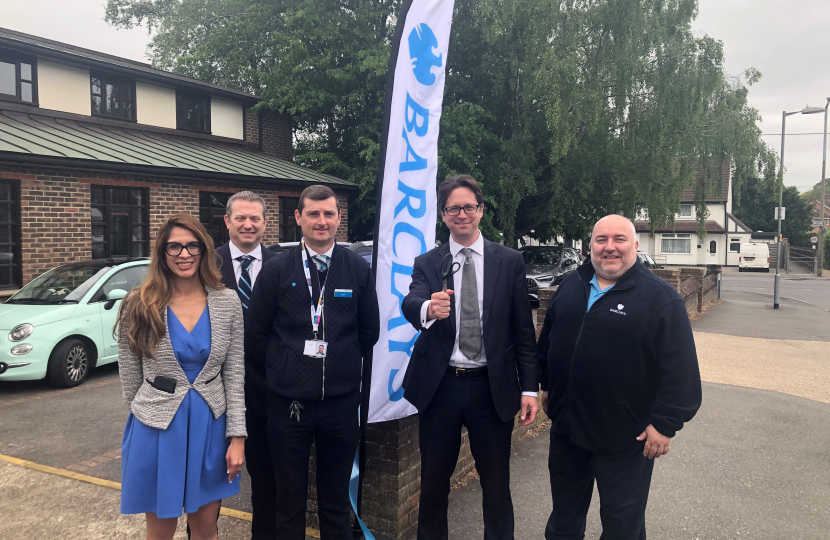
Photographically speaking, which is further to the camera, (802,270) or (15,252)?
(802,270)

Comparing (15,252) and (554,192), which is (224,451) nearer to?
(15,252)

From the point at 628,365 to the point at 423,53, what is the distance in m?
2.35

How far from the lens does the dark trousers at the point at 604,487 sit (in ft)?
8.59

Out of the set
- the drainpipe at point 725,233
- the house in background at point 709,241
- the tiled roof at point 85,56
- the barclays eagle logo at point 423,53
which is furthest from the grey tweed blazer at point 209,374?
the drainpipe at point 725,233

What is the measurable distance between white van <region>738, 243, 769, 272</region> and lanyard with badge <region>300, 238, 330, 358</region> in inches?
1761

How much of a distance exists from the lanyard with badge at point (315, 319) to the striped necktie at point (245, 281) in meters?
0.58

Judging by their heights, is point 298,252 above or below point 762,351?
above

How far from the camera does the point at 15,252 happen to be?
10.4 meters

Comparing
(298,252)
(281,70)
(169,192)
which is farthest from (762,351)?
(281,70)

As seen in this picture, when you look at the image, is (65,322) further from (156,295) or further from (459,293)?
(459,293)

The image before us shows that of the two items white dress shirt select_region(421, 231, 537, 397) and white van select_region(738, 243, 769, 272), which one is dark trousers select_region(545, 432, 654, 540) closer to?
white dress shirt select_region(421, 231, 537, 397)

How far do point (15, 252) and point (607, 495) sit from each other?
466 inches

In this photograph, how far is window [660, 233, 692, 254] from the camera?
46697 millimetres

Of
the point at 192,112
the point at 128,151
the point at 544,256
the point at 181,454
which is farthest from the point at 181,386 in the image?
the point at 192,112
